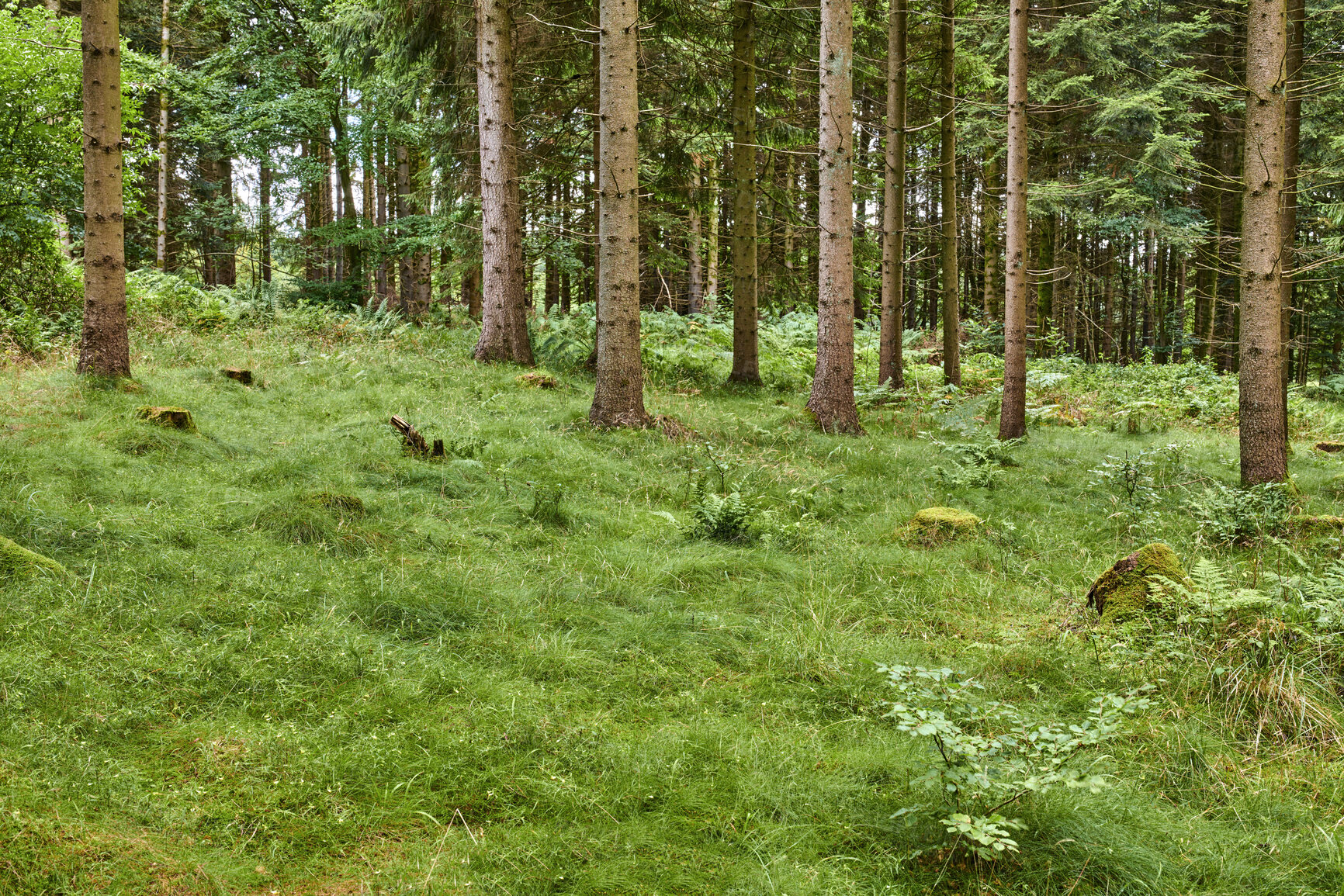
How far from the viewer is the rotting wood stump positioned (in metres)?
7.66

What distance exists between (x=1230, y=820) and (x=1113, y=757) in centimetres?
45

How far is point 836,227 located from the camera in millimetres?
10672

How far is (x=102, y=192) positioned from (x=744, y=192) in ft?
30.1

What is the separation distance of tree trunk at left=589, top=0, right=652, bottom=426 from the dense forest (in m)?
0.05

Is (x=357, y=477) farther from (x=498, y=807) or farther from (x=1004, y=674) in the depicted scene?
(x=1004, y=674)

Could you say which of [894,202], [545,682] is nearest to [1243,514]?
[545,682]

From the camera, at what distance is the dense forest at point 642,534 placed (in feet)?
9.73

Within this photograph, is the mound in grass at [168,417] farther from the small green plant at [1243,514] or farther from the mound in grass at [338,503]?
the small green plant at [1243,514]

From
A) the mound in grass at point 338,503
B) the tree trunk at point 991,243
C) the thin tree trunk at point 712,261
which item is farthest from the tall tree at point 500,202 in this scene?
the tree trunk at point 991,243

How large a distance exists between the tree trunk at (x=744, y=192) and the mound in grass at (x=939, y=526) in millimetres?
7527

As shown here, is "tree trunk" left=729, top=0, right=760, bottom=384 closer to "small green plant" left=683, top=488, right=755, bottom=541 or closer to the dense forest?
the dense forest

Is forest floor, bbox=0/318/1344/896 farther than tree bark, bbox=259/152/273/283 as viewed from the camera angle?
No

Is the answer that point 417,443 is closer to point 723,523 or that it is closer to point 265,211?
point 723,523

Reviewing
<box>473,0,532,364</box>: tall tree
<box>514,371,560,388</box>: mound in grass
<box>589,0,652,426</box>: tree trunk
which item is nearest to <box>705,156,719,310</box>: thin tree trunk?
<box>473,0,532,364</box>: tall tree
